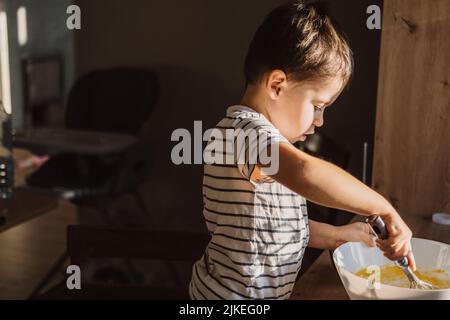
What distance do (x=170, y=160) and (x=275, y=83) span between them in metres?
1.55

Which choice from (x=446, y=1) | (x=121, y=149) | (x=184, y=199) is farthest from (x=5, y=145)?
(x=446, y=1)

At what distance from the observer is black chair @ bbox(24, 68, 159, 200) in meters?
2.37

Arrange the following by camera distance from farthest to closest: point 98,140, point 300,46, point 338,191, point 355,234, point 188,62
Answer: point 98,140
point 188,62
point 355,234
point 300,46
point 338,191

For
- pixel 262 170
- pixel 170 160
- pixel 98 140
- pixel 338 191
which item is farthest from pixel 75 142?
pixel 338 191

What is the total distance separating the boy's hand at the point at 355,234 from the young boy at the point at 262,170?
0.25 feet

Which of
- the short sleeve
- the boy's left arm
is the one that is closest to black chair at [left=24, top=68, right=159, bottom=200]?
the boy's left arm

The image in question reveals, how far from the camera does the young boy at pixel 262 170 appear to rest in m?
0.89

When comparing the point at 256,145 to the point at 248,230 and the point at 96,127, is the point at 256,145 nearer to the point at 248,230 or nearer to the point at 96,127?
the point at 248,230

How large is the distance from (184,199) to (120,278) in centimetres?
41

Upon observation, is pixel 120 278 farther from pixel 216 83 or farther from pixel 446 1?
pixel 446 1

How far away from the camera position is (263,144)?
2.65 feet

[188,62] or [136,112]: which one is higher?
[188,62]

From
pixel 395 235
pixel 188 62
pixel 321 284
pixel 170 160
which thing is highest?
pixel 188 62

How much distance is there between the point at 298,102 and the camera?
3.00 feet
